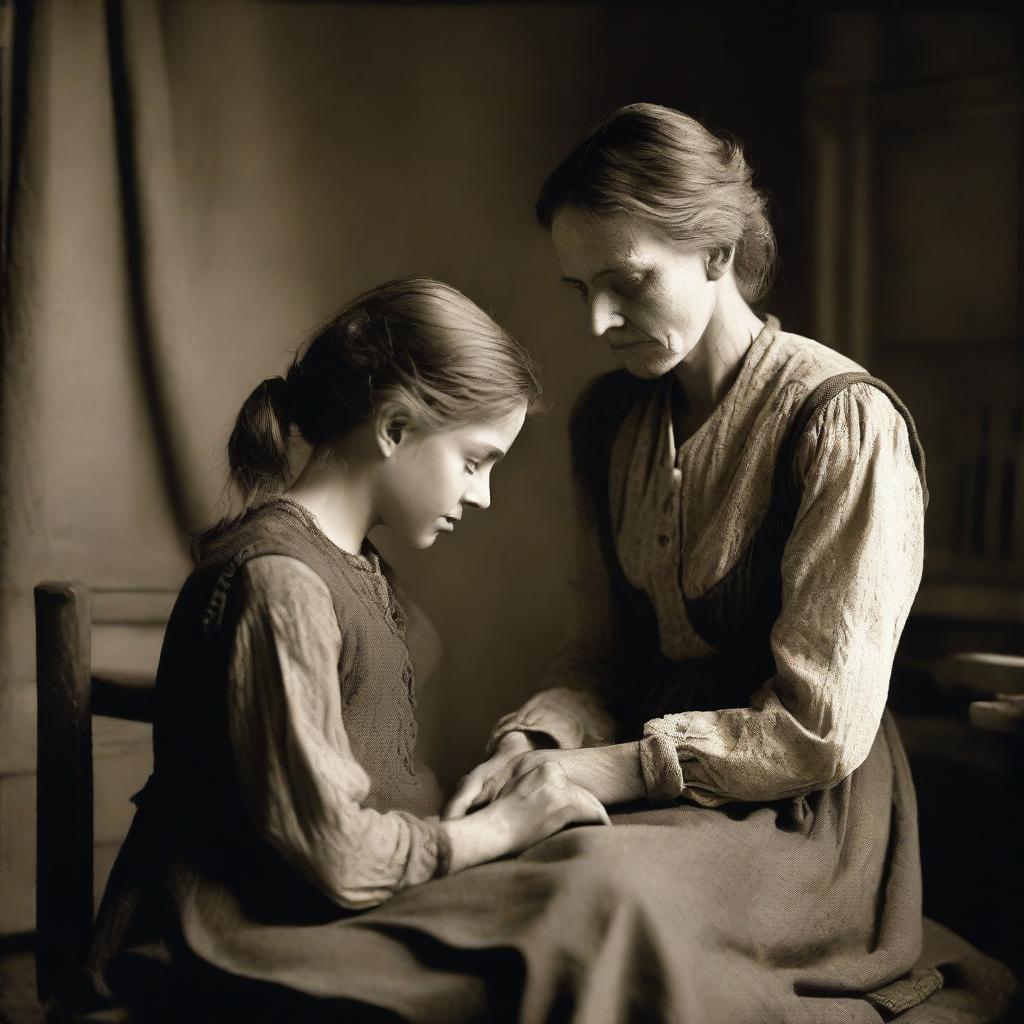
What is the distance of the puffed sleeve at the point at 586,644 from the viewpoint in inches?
65.6

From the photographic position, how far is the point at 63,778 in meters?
1.46

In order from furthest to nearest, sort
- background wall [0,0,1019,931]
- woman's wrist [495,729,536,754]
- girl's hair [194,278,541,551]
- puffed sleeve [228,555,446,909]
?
background wall [0,0,1019,931] → woman's wrist [495,729,536,754] → girl's hair [194,278,541,551] → puffed sleeve [228,555,446,909]

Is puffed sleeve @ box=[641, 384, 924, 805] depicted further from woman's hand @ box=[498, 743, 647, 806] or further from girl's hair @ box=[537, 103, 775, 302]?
girl's hair @ box=[537, 103, 775, 302]

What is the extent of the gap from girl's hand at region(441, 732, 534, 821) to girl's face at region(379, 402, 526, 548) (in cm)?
26

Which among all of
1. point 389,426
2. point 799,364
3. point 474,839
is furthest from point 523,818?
point 799,364

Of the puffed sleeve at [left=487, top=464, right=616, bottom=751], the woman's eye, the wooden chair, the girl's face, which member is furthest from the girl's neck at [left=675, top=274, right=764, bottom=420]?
the wooden chair

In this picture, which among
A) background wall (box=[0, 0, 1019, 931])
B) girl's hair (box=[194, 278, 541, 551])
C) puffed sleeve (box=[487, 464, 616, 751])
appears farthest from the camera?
background wall (box=[0, 0, 1019, 931])

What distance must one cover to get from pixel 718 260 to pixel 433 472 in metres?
0.45

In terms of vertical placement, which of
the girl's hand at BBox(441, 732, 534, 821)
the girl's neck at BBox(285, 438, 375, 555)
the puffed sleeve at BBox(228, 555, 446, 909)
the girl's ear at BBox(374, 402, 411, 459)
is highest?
the girl's ear at BBox(374, 402, 411, 459)

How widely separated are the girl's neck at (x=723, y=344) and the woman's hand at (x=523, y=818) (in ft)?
1.70

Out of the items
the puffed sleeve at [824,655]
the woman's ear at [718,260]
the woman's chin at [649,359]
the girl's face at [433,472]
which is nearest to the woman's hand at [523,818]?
the puffed sleeve at [824,655]

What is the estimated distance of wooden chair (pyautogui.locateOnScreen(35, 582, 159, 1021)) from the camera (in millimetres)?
1437

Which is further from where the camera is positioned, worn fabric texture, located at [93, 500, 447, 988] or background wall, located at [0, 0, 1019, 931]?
background wall, located at [0, 0, 1019, 931]

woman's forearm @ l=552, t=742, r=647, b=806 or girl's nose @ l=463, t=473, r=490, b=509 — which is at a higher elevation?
girl's nose @ l=463, t=473, r=490, b=509
